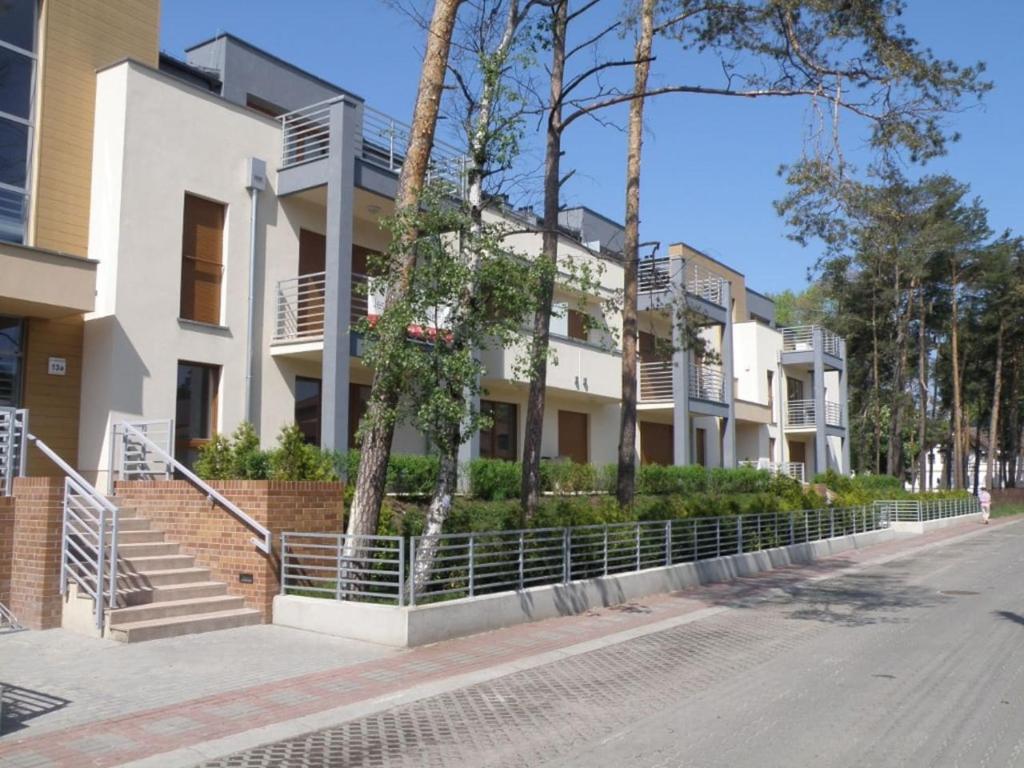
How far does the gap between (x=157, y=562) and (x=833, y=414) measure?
35.8 metres

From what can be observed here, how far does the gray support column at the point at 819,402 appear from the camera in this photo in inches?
1537

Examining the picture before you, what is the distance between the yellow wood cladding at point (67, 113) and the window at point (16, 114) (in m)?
0.17

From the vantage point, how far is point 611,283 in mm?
26812

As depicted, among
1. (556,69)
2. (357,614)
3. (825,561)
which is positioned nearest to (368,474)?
(357,614)

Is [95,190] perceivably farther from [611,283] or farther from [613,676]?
[611,283]

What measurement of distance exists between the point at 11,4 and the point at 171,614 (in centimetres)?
1001

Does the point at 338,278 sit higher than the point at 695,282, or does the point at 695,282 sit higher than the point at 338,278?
the point at 695,282

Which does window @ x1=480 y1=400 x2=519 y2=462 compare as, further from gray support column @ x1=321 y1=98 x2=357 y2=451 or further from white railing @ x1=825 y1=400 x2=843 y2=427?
white railing @ x1=825 y1=400 x2=843 y2=427

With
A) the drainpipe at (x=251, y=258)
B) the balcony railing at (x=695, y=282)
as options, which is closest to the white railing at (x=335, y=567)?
the drainpipe at (x=251, y=258)

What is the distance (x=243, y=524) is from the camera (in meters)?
10.9

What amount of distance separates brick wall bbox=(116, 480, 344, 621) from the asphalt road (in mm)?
3611

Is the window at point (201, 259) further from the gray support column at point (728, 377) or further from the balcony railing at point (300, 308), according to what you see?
the gray support column at point (728, 377)

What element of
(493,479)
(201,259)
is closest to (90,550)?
(201,259)

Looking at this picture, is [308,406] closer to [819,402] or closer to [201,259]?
[201,259]
